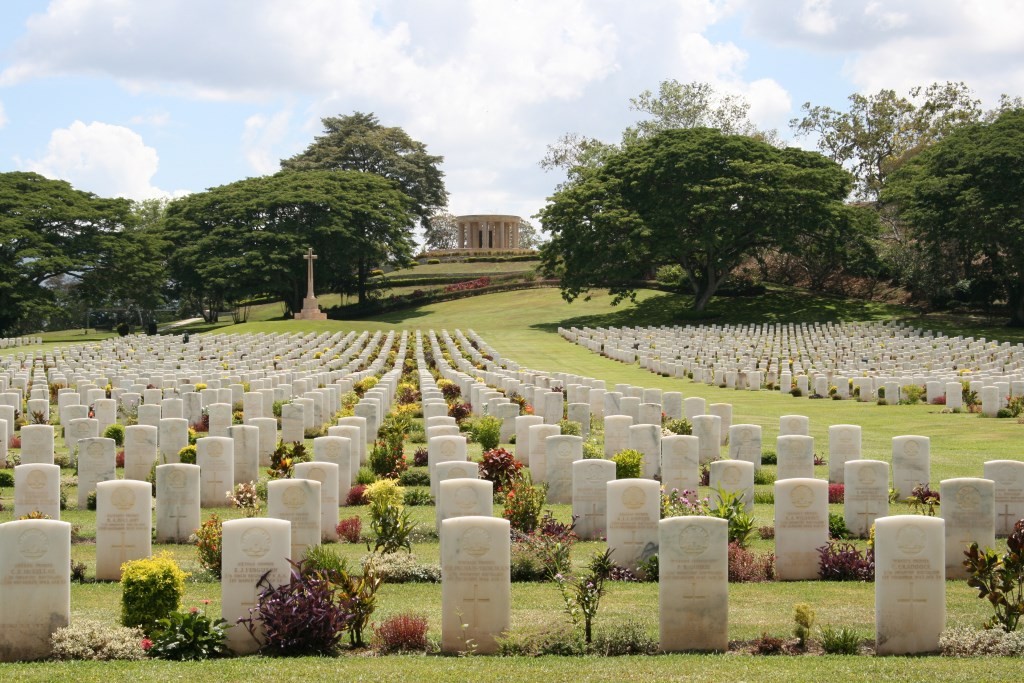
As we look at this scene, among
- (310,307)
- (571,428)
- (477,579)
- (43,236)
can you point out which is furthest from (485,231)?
(477,579)

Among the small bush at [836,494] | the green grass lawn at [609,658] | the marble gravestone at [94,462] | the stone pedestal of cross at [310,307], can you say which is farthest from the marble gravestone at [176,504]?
the stone pedestal of cross at [310,307]

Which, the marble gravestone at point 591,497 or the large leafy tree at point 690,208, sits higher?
the large leafy tree at point 690,208

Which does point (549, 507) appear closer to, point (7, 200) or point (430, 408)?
point (430, 408)

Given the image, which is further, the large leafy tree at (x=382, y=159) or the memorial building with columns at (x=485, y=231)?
the memorial building with columns at (x=485, y=231)

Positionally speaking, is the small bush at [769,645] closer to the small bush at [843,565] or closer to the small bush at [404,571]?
the small bush at [843,565]

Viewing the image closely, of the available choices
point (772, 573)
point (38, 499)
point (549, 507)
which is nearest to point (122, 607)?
point (38, 499)

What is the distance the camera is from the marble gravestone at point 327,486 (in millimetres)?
13539

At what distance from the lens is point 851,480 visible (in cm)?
1348

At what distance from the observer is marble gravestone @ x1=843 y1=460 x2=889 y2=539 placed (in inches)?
526

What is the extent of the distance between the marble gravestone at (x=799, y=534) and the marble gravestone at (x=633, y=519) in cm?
126

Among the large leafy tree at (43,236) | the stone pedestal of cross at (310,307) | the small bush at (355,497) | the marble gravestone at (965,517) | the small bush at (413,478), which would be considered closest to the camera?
the marble gravestone at (965,517)

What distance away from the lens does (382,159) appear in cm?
9956

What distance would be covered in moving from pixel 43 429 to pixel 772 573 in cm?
1119

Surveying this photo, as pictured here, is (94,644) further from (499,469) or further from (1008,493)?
(1008,493)
